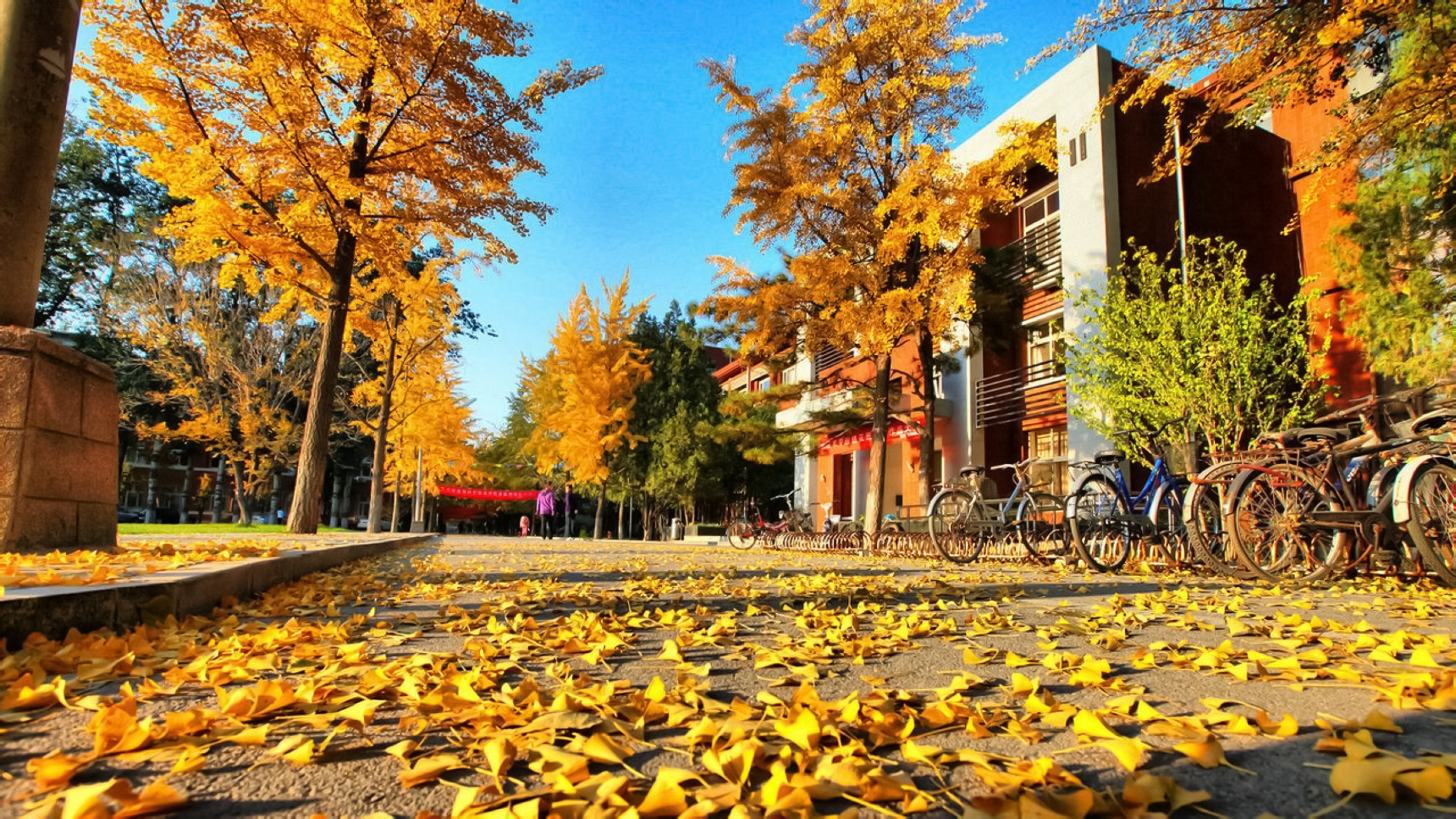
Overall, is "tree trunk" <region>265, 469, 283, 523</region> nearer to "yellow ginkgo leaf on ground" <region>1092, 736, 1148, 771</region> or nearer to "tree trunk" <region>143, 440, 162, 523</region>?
"tree trunk" <region>143, 440, 162, 523</region>

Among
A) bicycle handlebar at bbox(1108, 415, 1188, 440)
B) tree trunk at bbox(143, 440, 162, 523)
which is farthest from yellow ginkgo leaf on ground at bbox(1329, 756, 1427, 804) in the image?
tree trunk at bbox(143, 440, 162, 523)

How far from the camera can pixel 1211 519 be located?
19.5ft

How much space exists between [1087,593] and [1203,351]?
20.6ft

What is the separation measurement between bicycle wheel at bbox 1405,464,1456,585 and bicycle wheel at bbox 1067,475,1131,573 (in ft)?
6.91

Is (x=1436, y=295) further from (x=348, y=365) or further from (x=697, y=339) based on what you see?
(x=348, y=365)

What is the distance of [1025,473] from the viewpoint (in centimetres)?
775

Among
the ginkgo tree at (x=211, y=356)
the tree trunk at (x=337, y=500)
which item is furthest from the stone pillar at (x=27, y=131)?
the tree trunk at (x=337, y=500)

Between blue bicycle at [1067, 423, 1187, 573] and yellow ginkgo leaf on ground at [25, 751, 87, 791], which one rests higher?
blue bicycle at [1067, 423, 1187, 573]

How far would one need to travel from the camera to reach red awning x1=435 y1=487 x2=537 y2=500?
31.0 metres

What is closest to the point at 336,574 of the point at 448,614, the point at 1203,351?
the point at 448,614

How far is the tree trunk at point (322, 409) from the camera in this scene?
9.70 meters

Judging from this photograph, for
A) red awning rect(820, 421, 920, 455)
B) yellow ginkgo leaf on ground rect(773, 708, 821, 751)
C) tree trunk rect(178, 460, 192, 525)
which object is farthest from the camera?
tree trunk rect(178, 460, 192, 525)

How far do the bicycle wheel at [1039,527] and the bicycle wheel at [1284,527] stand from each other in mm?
2170

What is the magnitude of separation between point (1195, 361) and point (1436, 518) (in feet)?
17.6
